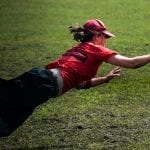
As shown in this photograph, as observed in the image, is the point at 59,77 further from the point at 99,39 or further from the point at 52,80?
the point at 99,39

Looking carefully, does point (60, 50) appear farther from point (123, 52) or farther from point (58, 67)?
point (58, 67)

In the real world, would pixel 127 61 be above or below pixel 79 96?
above

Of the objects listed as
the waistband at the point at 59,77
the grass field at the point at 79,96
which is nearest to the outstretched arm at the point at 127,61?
the waistband at the point at 59,77

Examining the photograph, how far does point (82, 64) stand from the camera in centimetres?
693

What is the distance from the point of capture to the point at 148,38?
67.6 feet

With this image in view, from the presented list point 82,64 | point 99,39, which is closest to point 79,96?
point 99,39

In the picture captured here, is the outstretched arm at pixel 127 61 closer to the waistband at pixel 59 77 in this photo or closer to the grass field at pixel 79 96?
the waistband at pixel 59 77

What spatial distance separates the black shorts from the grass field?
1.45 m

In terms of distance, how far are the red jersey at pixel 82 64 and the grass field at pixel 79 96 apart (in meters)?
1.60

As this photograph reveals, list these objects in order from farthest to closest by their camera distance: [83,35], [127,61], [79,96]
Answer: [79,96]
[83,35]
[127,61]

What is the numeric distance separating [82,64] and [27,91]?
0.79 metres

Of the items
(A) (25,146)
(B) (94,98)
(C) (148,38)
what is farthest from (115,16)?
(A) (25,146)

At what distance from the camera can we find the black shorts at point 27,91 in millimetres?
6879

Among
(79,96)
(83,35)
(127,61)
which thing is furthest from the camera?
(79,96)
